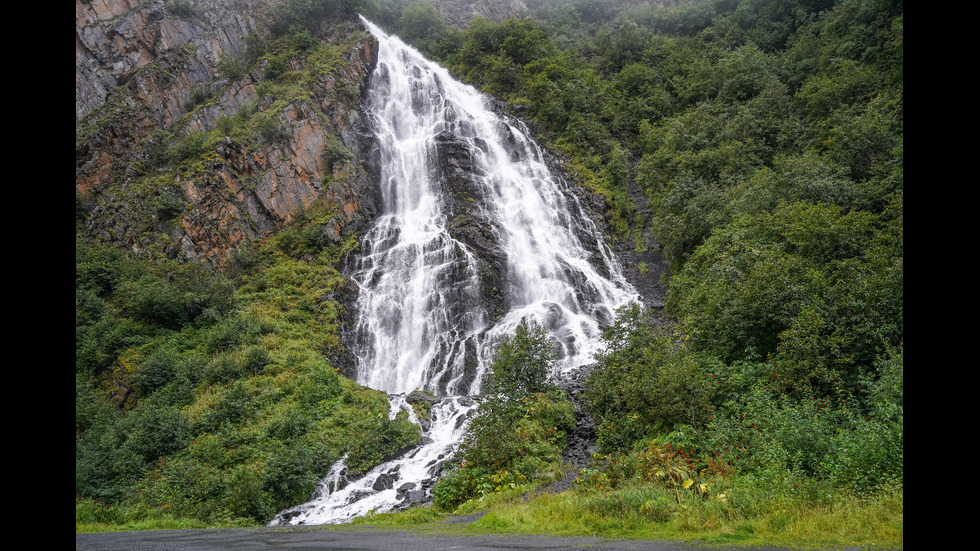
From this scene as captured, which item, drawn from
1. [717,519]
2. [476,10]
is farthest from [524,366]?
[476,10]

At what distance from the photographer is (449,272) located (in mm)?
24938

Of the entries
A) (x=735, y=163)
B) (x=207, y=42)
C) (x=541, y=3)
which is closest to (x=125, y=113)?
(x=207, y=42)

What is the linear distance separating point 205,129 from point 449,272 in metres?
20.8

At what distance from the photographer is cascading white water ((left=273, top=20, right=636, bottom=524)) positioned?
16.9m

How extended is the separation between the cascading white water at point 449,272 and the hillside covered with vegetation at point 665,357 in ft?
5.21

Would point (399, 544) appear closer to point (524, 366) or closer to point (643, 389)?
point (643, 389)

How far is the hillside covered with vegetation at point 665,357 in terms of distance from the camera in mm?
7270

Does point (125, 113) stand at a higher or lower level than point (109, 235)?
higher

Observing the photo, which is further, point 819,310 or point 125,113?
point 125,113

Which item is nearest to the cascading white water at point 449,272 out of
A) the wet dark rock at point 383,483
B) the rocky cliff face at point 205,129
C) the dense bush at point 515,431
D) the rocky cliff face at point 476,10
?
the wet dark rock at point 383,483

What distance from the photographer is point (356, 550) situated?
5.44 metres

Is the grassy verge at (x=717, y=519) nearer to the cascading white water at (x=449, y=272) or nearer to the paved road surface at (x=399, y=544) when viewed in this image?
the paved road surface at (x=399, y=544)
